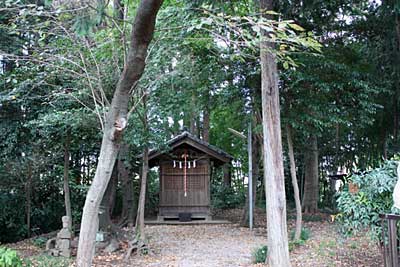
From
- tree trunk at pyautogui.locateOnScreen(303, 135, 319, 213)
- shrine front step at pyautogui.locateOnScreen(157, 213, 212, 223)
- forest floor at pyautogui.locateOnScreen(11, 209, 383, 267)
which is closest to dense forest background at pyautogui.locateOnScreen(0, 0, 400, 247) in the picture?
forest floor at pyautogui.locateOnScreen(11, 209, 383, 267)

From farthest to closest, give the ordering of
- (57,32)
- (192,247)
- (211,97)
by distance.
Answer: (211,97) → (192,247) → (57,32)

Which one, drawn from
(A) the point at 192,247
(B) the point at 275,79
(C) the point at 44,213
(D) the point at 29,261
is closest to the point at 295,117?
(B) the point at 275,79

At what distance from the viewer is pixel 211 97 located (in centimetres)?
941

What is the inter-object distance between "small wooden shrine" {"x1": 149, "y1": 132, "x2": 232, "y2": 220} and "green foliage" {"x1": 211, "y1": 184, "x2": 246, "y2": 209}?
215 centimetres

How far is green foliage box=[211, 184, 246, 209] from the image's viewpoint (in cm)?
1552

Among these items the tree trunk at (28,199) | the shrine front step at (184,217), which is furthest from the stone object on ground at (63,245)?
the shrine front step at (184,217)

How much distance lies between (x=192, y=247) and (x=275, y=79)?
4468 millimetres

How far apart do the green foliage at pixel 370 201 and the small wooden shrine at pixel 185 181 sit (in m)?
8.06

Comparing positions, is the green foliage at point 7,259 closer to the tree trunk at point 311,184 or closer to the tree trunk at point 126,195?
the tree trunk at point 126,195

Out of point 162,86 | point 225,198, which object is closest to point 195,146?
point 225,198

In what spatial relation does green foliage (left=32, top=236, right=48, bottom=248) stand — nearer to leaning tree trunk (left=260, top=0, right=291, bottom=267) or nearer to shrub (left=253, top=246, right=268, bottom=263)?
shrub (left=253, top=246, right=268, bottom=263)

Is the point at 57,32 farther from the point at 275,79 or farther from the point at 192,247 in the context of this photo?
the point at 192,247

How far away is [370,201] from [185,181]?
8.82 metres

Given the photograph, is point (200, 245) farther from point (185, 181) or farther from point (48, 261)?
point (185, 181)
